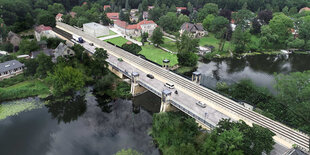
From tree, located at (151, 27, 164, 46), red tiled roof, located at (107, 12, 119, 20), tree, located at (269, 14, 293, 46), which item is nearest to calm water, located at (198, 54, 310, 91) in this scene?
tree, located at (269, 14, 293, 46)

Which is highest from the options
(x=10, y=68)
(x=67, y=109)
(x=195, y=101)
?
(x=10, y=68)

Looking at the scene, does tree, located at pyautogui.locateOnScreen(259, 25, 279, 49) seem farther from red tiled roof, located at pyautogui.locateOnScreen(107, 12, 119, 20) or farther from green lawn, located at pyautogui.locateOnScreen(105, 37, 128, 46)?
red tiled roof, located at pyautogui.locateOnScreen(107, 12, 119, 20)

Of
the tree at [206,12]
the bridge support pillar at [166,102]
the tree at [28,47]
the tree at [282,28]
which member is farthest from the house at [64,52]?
the tree at [282,28]

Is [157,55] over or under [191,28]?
→ under

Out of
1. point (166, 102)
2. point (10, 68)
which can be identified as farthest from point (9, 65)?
point (166, 102)

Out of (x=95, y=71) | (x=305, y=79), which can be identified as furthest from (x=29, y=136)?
(x=305, y=79)

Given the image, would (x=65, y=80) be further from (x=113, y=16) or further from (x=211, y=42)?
(x=113, y=16)

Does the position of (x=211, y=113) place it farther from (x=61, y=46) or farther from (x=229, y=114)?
(x=61, y=46)
